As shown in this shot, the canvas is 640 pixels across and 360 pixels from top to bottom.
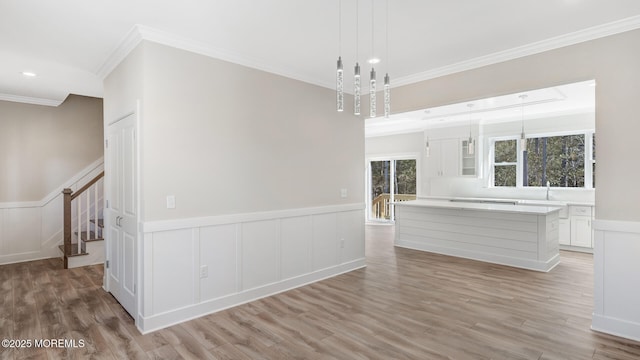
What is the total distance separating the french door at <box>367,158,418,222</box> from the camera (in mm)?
9164

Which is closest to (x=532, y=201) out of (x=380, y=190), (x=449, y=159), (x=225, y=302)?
(x=449, y=159)

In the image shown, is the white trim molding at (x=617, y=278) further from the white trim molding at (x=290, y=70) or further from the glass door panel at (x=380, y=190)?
the glass door panel at (x=380, y=190)

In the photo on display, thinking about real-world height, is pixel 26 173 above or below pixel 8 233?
above

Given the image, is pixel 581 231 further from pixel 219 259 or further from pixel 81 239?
pixel 81 239

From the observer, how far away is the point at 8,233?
5316 millimetres

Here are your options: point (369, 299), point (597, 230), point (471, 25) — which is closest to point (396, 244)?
point (369, 299)

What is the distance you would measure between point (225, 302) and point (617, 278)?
3.66 meters

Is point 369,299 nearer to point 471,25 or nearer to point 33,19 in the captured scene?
point 471,25

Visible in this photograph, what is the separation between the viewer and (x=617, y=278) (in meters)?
2.92

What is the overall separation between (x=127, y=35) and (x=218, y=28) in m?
0.86

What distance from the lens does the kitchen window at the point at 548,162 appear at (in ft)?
21.6

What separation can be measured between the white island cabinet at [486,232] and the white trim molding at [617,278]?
6.40 feet

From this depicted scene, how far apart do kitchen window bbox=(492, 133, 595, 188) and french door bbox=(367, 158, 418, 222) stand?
2.09 metres

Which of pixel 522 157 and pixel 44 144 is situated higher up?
pixel 44 144
